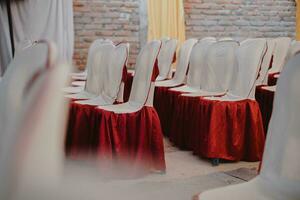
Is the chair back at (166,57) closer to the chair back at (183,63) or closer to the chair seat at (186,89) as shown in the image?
the chair back at (183,63)

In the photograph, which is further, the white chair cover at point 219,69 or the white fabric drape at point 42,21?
the white fabric drape at point 42,21

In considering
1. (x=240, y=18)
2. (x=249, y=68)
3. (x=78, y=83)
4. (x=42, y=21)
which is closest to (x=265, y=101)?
(x=249, y=68)

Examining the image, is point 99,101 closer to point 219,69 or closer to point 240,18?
point 219,69

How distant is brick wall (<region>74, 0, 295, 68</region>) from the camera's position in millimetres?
6805

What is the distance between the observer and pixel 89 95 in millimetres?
3938

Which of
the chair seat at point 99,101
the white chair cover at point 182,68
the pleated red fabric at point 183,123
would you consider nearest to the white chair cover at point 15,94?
the chair seat at point 99,101

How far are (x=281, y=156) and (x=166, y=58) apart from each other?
157 inches

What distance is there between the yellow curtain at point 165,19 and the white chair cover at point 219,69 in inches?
106

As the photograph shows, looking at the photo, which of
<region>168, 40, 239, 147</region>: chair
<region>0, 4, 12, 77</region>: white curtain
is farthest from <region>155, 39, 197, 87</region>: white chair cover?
<region>0, 4, 12, 77</region>: white curtain

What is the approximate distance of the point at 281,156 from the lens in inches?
62.4

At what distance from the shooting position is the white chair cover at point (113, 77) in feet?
11.4

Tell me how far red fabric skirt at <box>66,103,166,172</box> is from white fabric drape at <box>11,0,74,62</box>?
1.45 m

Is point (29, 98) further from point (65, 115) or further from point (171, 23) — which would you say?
point (171, 23)

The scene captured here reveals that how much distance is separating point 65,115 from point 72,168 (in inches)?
4.2
